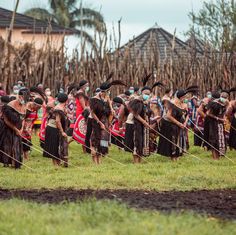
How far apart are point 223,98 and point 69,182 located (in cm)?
758

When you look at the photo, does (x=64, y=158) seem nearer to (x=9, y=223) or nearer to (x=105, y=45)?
(x=9, y=223)

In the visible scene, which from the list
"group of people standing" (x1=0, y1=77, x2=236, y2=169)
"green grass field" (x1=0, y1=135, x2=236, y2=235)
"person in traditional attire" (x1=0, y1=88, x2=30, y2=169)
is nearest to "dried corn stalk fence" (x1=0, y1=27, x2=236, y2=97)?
"green grass field" (x1=0, y1=135, x2=236, y2=235)

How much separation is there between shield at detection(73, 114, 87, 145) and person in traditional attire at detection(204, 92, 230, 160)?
3175mm

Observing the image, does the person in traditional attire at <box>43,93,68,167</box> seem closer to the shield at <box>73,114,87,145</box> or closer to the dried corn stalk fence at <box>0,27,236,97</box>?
the shield at <box>73,114,87,145</box>

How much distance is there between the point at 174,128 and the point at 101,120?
2156 mm

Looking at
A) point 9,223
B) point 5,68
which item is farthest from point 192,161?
point 9,223

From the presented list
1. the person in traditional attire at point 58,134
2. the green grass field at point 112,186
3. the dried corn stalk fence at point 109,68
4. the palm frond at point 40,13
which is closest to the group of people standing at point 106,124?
the person in traditional attire at point 58,134

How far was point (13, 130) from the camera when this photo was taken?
2069cm

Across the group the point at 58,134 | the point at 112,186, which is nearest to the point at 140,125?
the point at 58,134

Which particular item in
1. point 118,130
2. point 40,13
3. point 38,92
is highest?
point 40,13

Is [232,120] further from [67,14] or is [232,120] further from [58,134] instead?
[67,14]

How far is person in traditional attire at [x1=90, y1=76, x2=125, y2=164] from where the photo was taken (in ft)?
71.7

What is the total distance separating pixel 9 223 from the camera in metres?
11.5

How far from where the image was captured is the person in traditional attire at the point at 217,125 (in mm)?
23844
